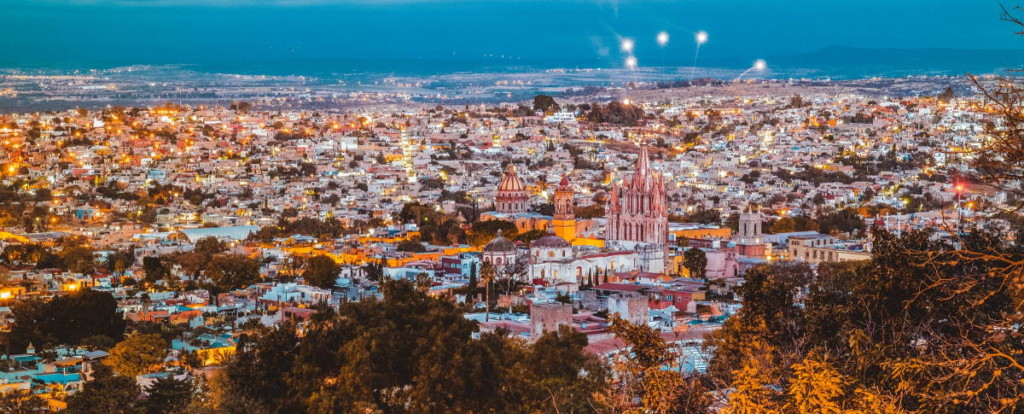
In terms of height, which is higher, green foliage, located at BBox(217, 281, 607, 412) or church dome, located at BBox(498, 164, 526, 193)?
church dome, located at BBox(498, 164, 526, 193)

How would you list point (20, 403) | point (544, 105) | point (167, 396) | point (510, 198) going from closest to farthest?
point (167, 396), point (20, 403), point (510, 198), point (544, 105)

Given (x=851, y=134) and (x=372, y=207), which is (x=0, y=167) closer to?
(x=372, y=207)

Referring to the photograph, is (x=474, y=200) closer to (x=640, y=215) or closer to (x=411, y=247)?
(x=411, y=247)

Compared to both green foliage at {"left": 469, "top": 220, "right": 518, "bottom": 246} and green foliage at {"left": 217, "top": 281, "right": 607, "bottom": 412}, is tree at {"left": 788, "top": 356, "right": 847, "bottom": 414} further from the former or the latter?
green foliage at {"left": 469, "top": 220, "right": 518, "bottom": 246}

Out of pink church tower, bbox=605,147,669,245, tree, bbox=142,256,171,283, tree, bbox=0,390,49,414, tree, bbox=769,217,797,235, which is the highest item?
pink church tower, bbox=605,147,669,245

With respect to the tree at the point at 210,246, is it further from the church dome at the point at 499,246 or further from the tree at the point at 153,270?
the church dome at the point at 499,246

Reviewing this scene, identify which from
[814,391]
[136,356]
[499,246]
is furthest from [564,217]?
[814,391]

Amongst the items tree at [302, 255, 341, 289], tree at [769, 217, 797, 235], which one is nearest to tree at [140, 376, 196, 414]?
tree at [302, 255, 341, 289]
